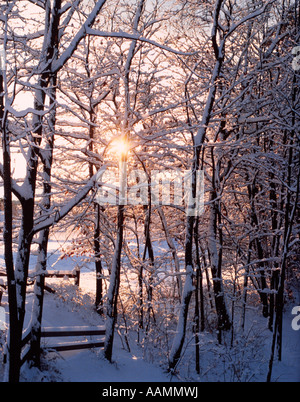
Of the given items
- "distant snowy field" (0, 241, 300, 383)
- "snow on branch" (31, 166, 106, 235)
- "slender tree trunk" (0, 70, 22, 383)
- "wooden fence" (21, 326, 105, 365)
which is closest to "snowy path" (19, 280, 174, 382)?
"distant snowy field" (0, 241, 300, 383)

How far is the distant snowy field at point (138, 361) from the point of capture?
23.1 ft

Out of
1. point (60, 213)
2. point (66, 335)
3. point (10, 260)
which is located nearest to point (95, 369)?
point (66, 335)

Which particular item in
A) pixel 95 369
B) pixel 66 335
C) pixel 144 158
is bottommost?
pixel 95 369

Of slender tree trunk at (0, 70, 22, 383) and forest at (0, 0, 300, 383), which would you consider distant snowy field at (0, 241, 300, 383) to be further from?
slender tree trunk at (0, 70, 22, 383)

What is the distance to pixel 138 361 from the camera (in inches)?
333

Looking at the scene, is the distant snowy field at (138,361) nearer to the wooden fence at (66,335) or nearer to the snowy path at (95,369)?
the snowy path at (95,369)

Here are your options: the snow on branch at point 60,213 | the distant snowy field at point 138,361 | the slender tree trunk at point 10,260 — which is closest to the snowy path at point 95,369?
the distant snowy field at point 138,361

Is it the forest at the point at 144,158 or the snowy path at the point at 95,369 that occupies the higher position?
the forest at the point at 144,158

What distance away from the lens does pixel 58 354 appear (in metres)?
7.34

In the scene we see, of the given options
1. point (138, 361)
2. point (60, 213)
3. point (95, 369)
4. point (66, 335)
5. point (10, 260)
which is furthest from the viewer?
point (138, 361)

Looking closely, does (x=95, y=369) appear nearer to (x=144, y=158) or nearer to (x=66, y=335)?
(x=66, y=335)

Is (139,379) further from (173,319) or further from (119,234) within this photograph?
(173,319)

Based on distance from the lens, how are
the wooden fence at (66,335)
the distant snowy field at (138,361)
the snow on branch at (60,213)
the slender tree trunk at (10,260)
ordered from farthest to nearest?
the distant snowy field at (138,361)
the wooden fence at (66,335)
the snow on branch at (60,213)
the slender tree trunk at (10,260)
